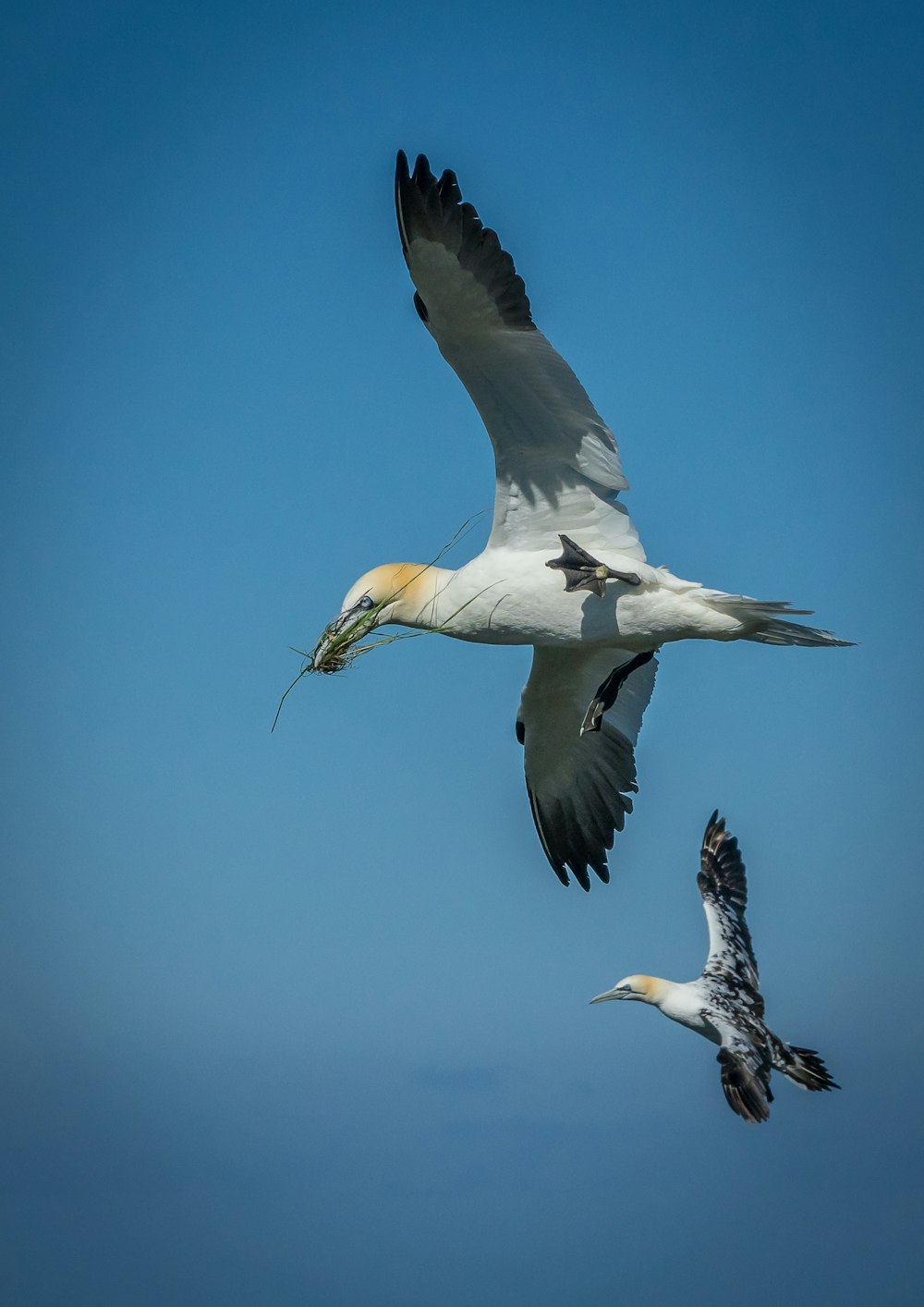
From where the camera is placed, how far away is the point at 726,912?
16.1 metres

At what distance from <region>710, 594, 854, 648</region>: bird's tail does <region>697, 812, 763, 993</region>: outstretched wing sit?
254 inches

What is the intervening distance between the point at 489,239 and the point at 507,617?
7.93ft

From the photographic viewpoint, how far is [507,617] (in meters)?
9.84

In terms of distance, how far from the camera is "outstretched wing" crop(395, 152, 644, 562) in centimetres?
892

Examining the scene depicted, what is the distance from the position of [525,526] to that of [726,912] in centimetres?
741

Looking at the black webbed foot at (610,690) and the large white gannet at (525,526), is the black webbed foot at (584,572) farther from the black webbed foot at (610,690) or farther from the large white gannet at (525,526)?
the black webbed foot at (610,690)

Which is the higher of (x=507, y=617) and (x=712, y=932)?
(x=507, y=617)

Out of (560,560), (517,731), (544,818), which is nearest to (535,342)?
(560,560)

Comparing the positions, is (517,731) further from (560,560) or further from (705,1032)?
(705,1032)

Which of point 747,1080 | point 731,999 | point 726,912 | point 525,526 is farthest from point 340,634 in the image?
point 726,912

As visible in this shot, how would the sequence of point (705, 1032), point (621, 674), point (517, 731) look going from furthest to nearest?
point (705, 1032) < point (517, 731) < point (621, 674)

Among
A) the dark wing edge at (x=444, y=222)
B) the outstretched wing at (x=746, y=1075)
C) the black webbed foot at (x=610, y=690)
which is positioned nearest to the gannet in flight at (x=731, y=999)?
the outstretched wing at (x=746, y=1075)

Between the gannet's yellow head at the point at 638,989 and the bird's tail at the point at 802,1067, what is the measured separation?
95.4 inches

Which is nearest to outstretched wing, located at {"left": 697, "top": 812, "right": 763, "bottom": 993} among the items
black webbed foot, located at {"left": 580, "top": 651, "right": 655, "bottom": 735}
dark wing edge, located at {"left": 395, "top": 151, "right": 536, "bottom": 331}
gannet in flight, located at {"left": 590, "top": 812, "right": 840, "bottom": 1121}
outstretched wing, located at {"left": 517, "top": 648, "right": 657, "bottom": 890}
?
gannet in flight, located at {"left": 590, "top": 812, "right": 840, "bottom": 1121}
